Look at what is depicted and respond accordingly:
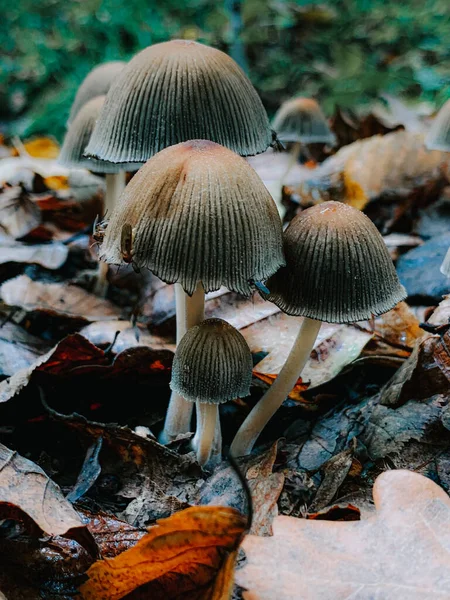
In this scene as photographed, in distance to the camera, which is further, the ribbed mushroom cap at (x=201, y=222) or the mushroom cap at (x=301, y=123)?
the mushroom cap at (x=301, y=123)

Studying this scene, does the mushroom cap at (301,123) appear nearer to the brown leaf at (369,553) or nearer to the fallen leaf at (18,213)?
the fallen leaf at (18,213)

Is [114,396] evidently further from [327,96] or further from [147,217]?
[327,96]

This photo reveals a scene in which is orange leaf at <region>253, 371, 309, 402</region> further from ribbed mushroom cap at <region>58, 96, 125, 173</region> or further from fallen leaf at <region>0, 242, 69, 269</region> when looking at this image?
fallen leaf at <region>0, 242, 69, 269</region>

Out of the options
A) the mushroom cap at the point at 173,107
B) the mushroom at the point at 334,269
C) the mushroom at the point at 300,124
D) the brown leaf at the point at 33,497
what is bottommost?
the brown leaf at the point at 33,497

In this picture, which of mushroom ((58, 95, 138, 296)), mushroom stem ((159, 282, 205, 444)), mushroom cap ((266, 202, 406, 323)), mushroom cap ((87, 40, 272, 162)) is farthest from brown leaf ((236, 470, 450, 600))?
mushroom ((58, 95, 138, 296))

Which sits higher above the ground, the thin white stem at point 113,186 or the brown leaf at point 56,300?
the thin white stem at point 113,186

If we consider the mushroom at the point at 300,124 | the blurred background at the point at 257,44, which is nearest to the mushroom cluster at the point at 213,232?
the mushroom at the point at 300,124
